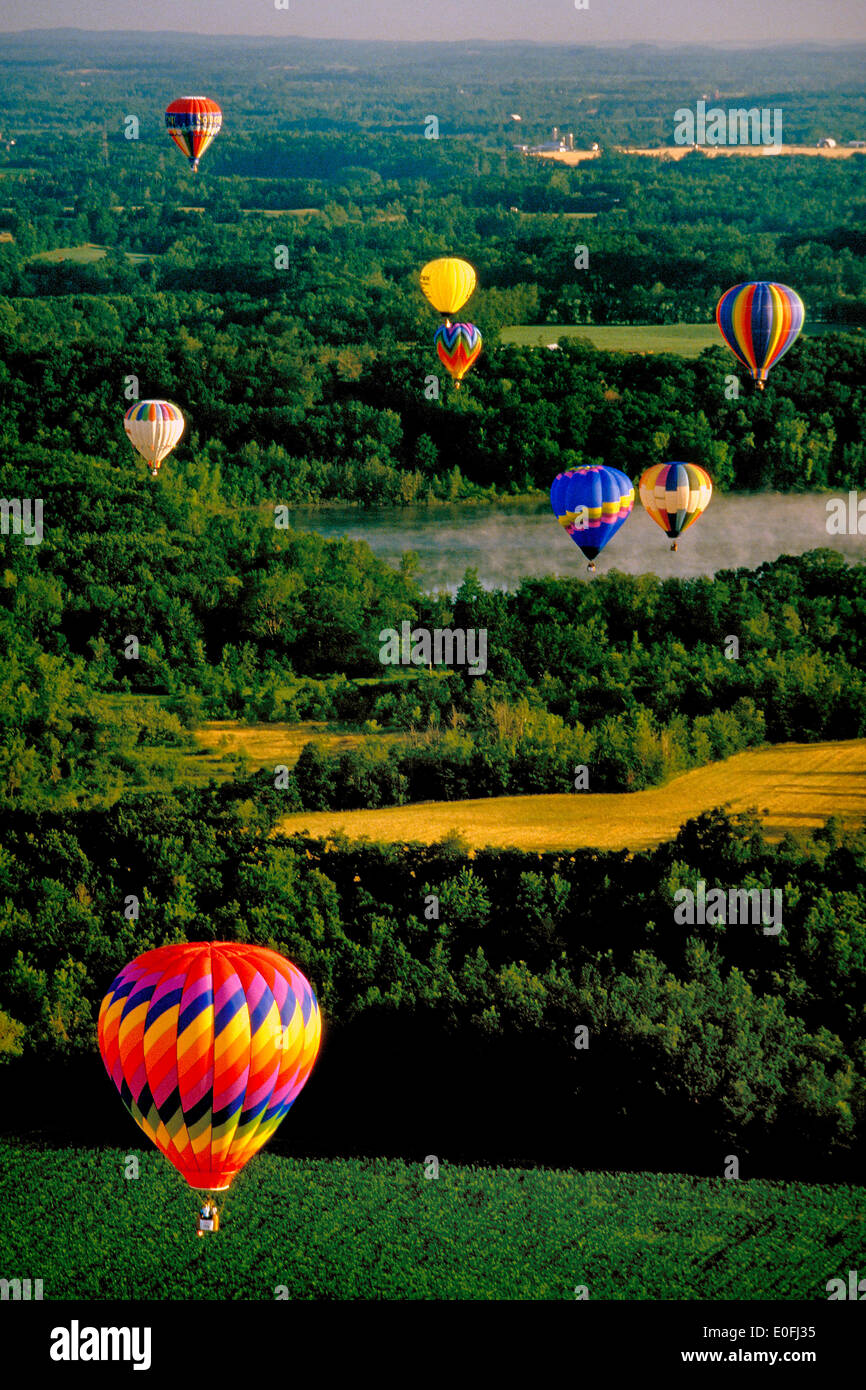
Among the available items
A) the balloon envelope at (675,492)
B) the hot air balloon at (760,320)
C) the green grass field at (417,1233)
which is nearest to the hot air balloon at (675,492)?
the balloon envelope at (675,492)

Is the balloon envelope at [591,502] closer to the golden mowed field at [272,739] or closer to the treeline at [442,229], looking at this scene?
the golden mowed field at [272,739]

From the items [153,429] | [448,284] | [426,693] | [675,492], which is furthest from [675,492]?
[448,284]

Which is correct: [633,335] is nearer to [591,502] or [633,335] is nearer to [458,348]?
[458,348]

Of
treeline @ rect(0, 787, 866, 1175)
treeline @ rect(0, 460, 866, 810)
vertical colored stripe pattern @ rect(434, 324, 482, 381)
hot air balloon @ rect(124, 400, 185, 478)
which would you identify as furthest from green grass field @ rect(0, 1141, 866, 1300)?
vertical colored stripe pattern @ rect(434, 324, 482, 381)

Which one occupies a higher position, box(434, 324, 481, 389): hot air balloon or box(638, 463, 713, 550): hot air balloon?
box(434, 324, 481, 389): hot air balloon

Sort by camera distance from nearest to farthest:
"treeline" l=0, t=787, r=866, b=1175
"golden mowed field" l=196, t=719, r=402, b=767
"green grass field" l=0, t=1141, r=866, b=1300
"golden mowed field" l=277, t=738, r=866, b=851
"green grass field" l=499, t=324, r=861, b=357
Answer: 1. "green grass field" l=0, t=1141, r=866, b=1300
2. "treeline" l=0, t=787, r=866, b=1175
3. "golden mowed field" l=277, t=738, r=866, b=851
4. "golden mowed field" l=196, t=719, r=402, b=767
5. "green grass field" l=499, t=324, r=861, b=357

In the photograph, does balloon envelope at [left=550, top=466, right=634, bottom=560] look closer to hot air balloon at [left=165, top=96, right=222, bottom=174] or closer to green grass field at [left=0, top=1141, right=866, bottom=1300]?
green grass field at [left=0, top=1141, right=866, bottom=1300]

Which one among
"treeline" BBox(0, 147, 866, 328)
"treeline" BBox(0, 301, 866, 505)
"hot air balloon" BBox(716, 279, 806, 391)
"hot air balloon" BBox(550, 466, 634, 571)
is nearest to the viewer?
"hot air balloon" BBox(550, 466, 634, 571)
